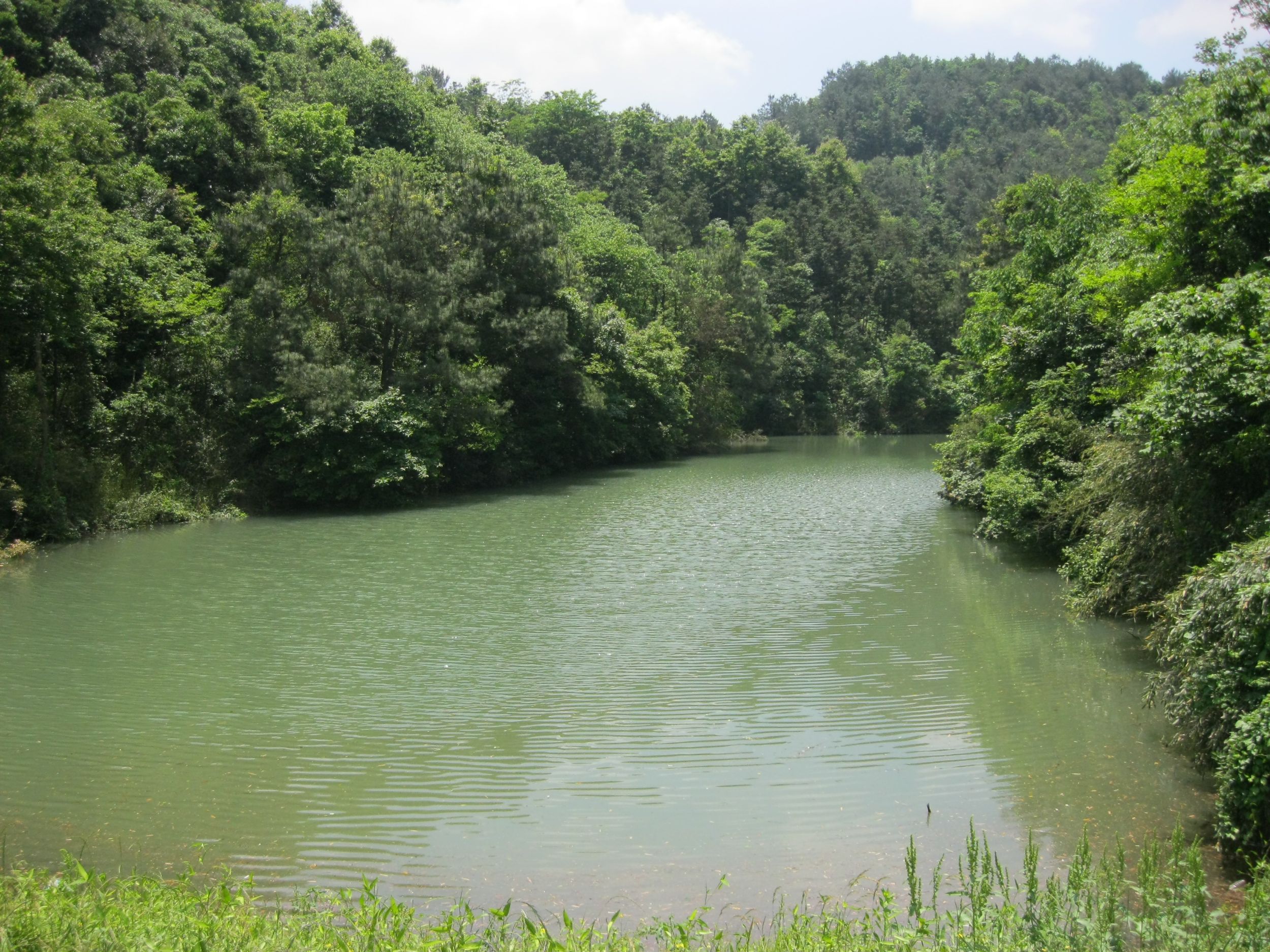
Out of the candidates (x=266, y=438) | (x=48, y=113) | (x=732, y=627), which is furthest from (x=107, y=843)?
(x=48, y=113)

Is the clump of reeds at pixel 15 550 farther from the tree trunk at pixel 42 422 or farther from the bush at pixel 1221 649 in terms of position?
the bush at pixel 1221 649

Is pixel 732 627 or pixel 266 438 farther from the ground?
pixel 266 438

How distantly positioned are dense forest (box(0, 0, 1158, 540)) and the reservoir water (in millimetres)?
6111

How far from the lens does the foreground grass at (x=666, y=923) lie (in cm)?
467

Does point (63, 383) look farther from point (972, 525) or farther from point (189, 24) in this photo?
point (189, 24)

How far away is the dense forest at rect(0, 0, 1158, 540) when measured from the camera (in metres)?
23.1

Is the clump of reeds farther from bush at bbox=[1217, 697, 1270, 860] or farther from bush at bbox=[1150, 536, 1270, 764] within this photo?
bush at bbox=[1217, 697, 1270, 860]

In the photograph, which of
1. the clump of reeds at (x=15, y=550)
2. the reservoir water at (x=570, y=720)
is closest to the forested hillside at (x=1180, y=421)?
the reservoir water at (x=570, y=720)

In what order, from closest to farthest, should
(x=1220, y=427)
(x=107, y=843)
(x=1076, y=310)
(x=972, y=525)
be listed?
(x=107, y=843) < (x=1220, y=427) < (x=1076, y=310) < (x=972, y=525)

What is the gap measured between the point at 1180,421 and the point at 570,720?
21.1ft

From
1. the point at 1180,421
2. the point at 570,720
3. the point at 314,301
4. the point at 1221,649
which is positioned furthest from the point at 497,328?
the point at 1221,649

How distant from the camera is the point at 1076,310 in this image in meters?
18.9

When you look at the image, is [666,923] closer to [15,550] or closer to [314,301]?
[15,550]

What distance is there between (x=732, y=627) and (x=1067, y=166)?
93.5 meters
